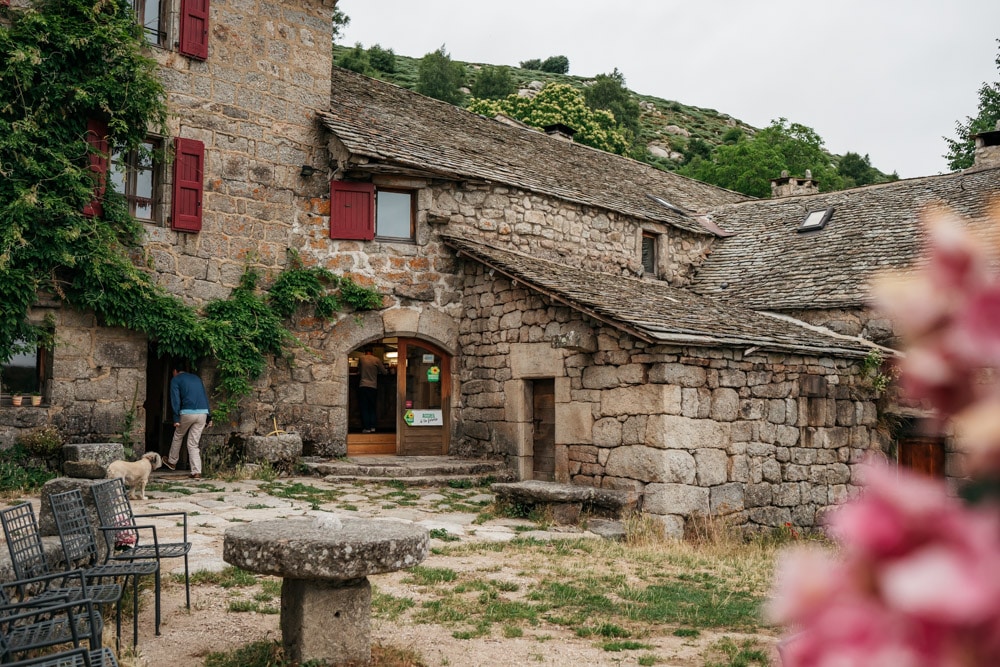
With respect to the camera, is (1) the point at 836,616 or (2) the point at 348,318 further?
(2) the point at 348,318

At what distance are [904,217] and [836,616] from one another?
16.8 m

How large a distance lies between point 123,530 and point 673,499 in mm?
6142

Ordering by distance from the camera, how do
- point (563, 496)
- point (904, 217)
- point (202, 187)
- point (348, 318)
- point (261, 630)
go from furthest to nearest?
point (904, 217)
point (348, 318)
point (202, 187)
point (563, 496)
point (261, 630)

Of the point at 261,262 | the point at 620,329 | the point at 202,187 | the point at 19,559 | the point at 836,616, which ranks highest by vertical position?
the point at 202,187

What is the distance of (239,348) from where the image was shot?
39.2 ft

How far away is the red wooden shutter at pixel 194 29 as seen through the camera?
1180cm

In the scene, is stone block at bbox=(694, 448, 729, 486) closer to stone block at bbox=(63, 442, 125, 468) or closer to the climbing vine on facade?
the climbing vine on facade

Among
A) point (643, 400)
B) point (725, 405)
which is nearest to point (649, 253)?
point (725, 405)

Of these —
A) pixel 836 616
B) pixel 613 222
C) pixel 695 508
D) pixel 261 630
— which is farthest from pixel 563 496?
pixel 836 616

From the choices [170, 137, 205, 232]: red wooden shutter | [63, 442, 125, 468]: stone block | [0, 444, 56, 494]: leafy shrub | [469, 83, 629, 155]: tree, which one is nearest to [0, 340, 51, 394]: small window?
[0, 444, 56, 494]: leafy shrub

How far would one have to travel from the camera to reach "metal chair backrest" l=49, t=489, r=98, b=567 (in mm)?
4938

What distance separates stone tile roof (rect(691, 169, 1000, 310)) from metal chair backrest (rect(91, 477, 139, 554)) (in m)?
10.9

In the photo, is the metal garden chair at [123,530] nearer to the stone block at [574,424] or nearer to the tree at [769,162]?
the stone block at [574,424]

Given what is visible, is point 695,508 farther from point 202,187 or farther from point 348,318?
point 202,187
